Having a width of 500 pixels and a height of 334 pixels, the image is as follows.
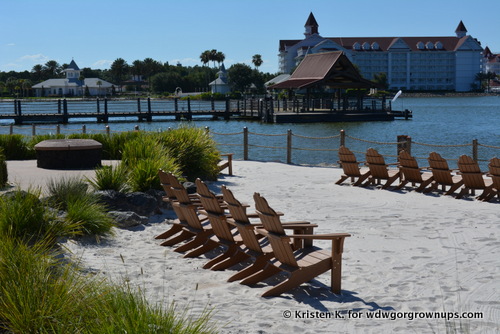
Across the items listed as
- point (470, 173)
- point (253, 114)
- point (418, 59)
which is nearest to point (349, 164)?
point (470, 173)

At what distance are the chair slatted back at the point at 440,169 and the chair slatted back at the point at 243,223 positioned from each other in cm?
642

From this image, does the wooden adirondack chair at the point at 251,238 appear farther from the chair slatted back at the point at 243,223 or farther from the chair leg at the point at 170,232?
the chair leg at the point at 170,232

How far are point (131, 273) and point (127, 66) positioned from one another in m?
143

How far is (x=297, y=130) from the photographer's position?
50.1 metres

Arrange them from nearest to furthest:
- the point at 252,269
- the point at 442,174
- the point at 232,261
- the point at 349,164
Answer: the point at 252,269, the point at 232,261, the point at 442,174, the point at 349,164

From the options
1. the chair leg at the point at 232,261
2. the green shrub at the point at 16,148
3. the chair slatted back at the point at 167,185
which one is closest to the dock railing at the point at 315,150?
the green shrub at the point at 16,148

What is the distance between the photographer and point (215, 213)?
7.54m

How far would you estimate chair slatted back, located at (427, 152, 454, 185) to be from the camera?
12.4 metres

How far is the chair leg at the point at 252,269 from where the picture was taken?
6723 mm

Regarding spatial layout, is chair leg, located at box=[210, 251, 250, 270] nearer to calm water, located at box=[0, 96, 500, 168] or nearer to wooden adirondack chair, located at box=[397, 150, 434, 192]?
wooden adirondack chair, located at box=[397, 150, 434, 192]

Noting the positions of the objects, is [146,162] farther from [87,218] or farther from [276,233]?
[276,233]

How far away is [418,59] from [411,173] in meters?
154

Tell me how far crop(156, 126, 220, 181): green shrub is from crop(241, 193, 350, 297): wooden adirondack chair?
6.36 metres

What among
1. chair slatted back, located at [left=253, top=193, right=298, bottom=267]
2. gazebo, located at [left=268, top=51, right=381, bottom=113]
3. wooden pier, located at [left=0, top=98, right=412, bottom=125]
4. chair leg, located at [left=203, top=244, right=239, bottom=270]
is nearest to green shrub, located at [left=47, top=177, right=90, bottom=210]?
chair leg, located at [left=203, top=244, right=239, bottom=270]
